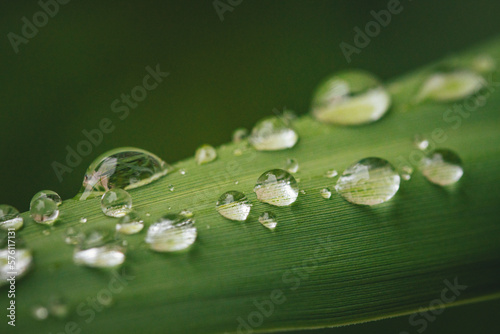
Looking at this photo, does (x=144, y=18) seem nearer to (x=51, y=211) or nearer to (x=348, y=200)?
(x=51, y=211)

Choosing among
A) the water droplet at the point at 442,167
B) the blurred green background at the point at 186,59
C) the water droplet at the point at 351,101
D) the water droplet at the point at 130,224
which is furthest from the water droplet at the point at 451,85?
the blurred green background at the point at 186,59

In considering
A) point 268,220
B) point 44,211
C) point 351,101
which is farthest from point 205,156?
point 351,101

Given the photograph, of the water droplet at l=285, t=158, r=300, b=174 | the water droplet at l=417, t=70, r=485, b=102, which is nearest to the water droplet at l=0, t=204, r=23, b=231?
the water droplet at l=285, t=158, r=300, b=174

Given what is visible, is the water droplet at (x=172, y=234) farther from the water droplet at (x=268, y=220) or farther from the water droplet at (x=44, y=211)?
the water droplet at (x=44, y=211)

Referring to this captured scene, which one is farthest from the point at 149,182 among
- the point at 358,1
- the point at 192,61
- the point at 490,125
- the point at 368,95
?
the point at 358,1

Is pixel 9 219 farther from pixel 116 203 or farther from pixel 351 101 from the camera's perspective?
pixel 351 101

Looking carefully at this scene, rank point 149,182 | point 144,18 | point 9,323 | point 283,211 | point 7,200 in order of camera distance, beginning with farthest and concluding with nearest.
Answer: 1. point 144,18
2. point 7,200
3. point 149,182
4. point 283,211
5. point 9,323
